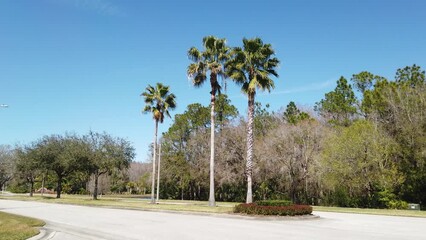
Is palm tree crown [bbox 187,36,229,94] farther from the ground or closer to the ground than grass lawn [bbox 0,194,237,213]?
farther from the ground

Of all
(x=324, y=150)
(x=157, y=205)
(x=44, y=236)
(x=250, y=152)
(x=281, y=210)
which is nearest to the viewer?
(x=44, y=236)

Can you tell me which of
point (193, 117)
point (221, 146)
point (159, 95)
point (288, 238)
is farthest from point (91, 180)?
point (288, 238)

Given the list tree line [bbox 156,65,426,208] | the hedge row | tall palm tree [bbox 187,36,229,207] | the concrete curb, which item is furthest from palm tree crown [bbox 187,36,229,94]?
the concrete curb

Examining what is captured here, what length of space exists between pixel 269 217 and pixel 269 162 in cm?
2403

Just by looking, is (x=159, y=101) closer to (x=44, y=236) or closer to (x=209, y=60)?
(x=209, y=60)

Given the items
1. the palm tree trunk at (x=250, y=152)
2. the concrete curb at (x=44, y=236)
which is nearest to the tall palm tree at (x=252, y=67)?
the palm tree trunk at (x=250, y=152)

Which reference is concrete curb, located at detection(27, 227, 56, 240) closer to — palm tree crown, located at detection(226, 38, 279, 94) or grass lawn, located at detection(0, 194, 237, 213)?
grass lawn, located at detection(0, 194, 237, 213)

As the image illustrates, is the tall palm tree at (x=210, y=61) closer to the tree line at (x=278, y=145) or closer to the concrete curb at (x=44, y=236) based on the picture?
the tree line at (x=278, y=145)

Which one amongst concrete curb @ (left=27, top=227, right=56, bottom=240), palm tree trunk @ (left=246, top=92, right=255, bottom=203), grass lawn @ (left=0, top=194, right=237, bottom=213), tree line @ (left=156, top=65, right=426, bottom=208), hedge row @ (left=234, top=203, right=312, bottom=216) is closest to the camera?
concrete curb @ (left=27, top=227, right=56, bottom=240)

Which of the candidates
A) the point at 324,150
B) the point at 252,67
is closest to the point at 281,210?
the point at 252,67

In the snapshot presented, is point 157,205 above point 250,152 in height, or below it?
below

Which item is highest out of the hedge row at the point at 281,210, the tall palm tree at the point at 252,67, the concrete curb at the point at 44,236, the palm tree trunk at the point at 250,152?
the tall palm tree at the point at 252,67

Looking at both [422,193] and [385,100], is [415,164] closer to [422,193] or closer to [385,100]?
[422,193]

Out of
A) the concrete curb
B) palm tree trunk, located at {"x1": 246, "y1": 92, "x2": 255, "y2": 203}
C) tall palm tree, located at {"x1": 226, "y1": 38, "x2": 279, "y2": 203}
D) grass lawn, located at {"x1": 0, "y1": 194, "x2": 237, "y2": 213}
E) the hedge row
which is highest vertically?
tall palm tree, located at {"x1": 226, "y1": 38, "x2": 279, "y2": 203}
